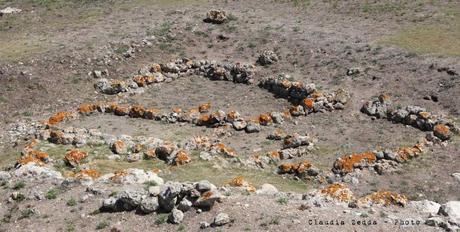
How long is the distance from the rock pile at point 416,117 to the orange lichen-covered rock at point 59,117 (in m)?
19.7

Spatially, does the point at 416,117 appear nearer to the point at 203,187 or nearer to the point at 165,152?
the point at 165,152

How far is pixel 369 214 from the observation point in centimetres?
1997

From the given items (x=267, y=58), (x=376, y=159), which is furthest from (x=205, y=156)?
(x=267, y=58)

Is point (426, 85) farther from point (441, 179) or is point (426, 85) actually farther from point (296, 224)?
point (296, 224)

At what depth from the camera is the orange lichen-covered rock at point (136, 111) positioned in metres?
36.6

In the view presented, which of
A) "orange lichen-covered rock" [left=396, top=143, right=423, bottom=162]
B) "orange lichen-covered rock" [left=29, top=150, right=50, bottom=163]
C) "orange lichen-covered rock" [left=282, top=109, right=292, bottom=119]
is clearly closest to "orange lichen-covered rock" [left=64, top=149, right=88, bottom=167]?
"orange lichen-covered rock" [left=29, top=150, right=50, bottom=163]

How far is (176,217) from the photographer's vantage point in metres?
20.2

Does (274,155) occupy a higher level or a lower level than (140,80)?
lower

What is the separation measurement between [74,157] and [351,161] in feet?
48.1

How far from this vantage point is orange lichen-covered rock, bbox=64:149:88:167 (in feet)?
91.1

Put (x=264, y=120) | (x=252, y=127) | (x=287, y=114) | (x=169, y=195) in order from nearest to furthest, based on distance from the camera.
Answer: (x=169, y=195) < (x=252, y=127) < (x=264, y=120) < (x=287, y=114)

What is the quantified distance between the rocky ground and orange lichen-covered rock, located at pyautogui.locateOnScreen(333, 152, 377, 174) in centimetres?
7

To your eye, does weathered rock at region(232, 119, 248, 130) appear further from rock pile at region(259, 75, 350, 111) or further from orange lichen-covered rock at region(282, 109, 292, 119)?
rock pile at region(259, 75, 350, 111)

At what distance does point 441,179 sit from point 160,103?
20.2 m
